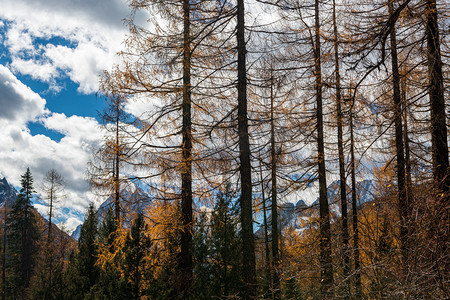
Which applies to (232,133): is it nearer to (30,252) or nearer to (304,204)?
(304,204)

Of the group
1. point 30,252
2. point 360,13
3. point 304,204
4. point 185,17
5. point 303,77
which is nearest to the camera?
point 360,13

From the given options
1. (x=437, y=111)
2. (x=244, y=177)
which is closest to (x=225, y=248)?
(x=244, y=177)

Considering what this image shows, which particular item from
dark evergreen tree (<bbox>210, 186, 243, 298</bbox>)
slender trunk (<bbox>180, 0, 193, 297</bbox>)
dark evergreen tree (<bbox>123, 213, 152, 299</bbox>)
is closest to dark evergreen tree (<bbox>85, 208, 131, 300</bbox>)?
dark evergreen tree (<bbox>123, 213, 152, 299</bbox>)

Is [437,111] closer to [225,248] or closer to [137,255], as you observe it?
[225,248]

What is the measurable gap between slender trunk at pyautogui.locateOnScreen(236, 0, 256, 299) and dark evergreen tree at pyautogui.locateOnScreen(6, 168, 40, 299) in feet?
104

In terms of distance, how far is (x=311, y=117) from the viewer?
10734 mm

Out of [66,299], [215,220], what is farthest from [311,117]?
[66,299]

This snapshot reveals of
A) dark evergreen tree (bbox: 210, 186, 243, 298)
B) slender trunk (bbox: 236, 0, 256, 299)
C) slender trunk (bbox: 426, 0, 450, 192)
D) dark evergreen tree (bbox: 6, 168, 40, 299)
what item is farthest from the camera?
dark evergreen tree (bbox: 6, 168, 40, 299)

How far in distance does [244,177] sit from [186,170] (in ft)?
5.99

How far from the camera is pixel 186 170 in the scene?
26.6ft

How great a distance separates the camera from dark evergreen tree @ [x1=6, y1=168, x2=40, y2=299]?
30531 mm

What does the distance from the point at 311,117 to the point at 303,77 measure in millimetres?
1413

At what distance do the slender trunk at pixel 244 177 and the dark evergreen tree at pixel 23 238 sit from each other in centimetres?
3168

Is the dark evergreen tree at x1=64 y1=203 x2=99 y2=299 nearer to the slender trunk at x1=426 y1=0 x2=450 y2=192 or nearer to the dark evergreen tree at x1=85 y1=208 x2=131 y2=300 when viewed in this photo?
the dark evergreen tree at x1=85 y1=208 x2=131 y2=300
